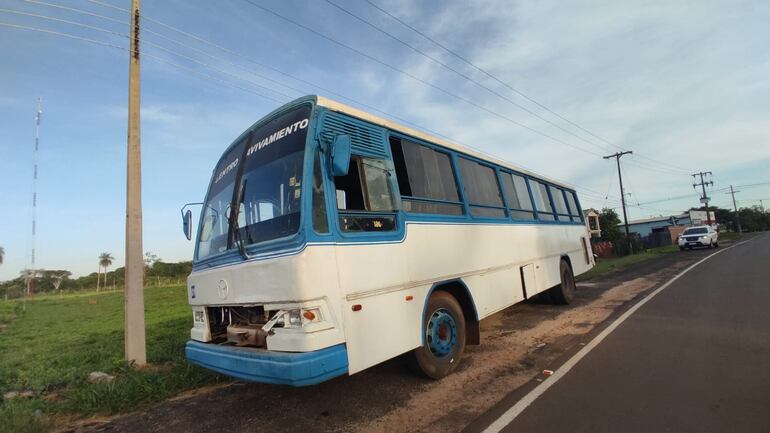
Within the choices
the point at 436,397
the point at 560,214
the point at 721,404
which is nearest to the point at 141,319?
the point at 436,397

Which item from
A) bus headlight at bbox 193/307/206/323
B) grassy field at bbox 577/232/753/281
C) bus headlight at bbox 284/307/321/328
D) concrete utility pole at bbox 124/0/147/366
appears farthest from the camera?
grassy field at bbox 577/232/753/281

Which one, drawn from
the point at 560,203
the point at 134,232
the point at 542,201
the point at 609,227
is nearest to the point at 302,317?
the point at 134,232

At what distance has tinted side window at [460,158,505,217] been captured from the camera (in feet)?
19.4

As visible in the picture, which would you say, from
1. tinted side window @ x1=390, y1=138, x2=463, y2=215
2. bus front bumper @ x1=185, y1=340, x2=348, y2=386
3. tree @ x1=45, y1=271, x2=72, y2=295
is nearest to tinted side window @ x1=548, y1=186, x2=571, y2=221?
tinted side window @ x1=390, y1=138, x2=463, y2=215

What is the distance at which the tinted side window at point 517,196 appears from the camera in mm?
7284

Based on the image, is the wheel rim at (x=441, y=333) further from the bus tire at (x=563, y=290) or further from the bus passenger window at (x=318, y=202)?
the bus tire at (x=563, y=290)

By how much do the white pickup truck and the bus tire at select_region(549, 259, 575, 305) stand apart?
26.8 metres

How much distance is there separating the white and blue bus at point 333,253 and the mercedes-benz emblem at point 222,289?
10mm

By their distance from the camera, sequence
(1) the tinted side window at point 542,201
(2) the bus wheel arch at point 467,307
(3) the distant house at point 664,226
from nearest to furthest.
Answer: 1. (2) the bus wheel arch at point 467,307
2. (1) the tinted side window at point 542,201
3. (3) the distant house at point 664,226

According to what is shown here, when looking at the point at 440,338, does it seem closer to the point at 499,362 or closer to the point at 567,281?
the point at 499,362

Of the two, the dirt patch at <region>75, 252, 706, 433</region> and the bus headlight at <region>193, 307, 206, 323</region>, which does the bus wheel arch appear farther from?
the bus headlight at <region>193, 307, 206, 323</region>

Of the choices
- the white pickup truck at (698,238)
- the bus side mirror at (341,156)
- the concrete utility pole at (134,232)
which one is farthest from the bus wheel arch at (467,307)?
the white pickup truck at (698,238)

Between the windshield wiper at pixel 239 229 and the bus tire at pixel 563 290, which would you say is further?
the bus tire at pixel 563 290

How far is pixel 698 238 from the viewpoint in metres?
29.1
